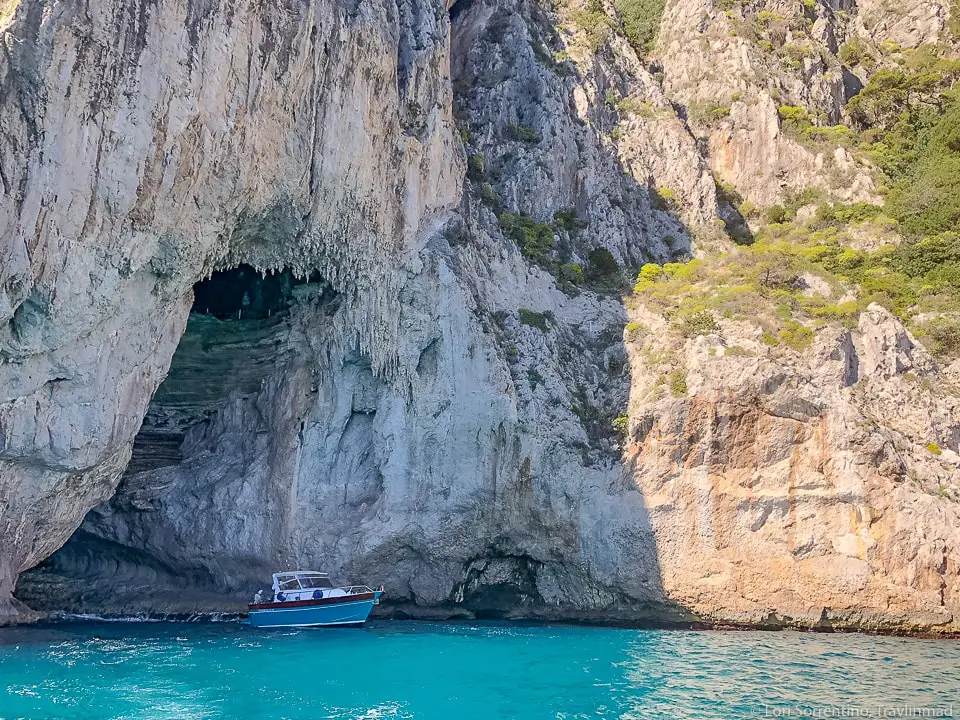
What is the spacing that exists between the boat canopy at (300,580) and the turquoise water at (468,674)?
1.65 m

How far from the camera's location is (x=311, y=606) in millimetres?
25281

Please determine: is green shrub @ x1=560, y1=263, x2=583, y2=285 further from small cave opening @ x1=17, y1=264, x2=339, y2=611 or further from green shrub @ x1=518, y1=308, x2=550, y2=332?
small cave opening @ x1=17, y1=264, x2=339, y2=611

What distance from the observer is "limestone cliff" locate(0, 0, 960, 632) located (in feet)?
65.4

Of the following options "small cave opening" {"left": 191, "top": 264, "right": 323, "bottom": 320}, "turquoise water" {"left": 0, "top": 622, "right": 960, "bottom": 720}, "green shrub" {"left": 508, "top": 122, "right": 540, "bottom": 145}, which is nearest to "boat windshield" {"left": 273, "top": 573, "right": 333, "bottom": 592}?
"turquoise water" {"left": 0, "top": 622, "right": 960, "bottom": 720}

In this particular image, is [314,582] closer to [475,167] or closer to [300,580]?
[300,580]

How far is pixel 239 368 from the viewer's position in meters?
30.3

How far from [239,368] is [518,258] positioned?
10.5m

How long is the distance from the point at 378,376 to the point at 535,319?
5.93 metres

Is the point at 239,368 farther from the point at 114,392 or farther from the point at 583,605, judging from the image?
the point at 583,605

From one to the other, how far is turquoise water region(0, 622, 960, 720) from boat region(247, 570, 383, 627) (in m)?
0.74

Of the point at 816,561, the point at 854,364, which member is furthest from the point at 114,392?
the point at 854,364

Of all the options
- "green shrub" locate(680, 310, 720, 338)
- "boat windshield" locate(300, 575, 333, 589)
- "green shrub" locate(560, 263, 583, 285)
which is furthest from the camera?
"green shrub" locate(560, 263, 583, 285)

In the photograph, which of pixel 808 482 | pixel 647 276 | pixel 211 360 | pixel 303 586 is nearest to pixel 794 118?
pixel 647 276

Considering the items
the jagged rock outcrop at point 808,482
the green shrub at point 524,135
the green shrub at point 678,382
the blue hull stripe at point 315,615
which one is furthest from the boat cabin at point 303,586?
the green shrub at point 524,135
